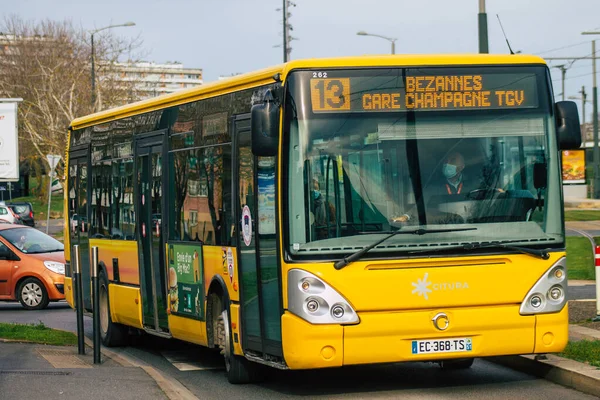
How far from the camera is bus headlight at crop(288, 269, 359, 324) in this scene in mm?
9516

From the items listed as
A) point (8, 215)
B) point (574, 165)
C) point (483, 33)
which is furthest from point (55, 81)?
point (483, 33)

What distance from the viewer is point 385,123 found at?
984cm

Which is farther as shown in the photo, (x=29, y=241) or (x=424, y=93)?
(x=29, y=241)

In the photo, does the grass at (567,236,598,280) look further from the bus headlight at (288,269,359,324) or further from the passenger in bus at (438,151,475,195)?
the bus headlight at (288,269,359,324)

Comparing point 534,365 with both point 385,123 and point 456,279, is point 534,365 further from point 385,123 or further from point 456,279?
point 385,123

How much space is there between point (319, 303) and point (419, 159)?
1.46 metres

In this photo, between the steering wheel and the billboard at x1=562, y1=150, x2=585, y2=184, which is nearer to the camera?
the steering wheel

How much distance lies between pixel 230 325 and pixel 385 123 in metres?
2.61

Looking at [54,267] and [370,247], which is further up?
[370,247]

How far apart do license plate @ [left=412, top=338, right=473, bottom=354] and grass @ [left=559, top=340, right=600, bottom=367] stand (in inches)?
59.0

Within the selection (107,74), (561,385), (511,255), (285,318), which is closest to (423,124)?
(511,255)

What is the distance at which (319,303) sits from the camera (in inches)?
375

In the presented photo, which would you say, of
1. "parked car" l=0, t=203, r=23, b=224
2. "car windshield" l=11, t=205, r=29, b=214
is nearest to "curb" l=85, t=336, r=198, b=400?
"parked car" l=0, t=203, r=23, b=224

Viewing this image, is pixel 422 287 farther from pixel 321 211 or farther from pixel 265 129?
pixel 265 129
